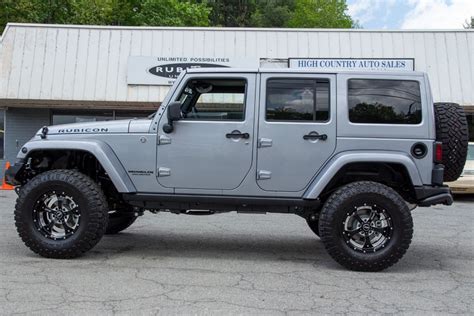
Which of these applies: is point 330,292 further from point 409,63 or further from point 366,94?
point 409,63

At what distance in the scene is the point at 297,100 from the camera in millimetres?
6105

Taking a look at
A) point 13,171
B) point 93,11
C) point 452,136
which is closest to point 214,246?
point 13,171

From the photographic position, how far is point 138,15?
35.1 meters

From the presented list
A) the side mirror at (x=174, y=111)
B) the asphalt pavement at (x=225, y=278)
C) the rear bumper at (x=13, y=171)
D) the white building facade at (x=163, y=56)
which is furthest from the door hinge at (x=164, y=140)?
the white building facade at (x=163, y=56)

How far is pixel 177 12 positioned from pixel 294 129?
105ft

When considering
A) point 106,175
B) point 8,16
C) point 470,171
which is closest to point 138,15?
point 8,16

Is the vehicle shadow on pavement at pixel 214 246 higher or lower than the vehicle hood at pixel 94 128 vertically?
lower

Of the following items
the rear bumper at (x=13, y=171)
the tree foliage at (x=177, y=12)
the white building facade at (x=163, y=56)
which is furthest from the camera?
the tree foliage at (x=177, y=12)

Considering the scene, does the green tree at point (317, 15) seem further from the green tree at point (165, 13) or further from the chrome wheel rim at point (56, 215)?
the chrome wheel rim at point (56, 215)

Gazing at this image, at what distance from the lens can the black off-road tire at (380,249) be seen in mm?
5770

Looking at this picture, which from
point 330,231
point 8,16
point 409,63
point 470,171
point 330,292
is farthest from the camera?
point 8,16

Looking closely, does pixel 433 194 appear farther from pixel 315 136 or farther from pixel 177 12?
pixel 177 12

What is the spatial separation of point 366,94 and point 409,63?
11352 millimetres

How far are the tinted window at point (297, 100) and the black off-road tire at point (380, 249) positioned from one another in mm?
980
